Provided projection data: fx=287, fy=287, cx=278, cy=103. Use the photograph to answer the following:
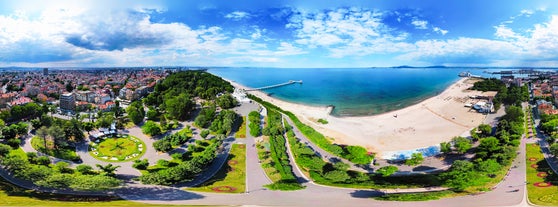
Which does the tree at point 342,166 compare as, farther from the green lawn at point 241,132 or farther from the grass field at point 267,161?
the green lawn at point 241,132

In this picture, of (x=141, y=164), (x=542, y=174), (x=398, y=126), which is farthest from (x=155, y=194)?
(x=398, y=126)

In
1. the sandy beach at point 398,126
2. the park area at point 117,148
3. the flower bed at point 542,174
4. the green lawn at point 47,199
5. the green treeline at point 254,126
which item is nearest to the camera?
the green lawn at point 47,199

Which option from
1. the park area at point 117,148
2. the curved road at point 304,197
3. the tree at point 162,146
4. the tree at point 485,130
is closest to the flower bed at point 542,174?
the curved road at point 304,197

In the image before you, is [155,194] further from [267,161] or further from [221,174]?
[267,161]

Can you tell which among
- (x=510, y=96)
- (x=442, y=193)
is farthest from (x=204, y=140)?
(x=510, y=96)

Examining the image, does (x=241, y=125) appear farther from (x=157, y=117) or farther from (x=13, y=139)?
(x=13, y=139)

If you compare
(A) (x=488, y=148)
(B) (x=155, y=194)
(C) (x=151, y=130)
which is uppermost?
(C) (x=151, y=130)

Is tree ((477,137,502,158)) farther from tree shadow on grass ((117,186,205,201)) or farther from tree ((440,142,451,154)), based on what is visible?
tree shadow on grass ((117,186,205,201))
